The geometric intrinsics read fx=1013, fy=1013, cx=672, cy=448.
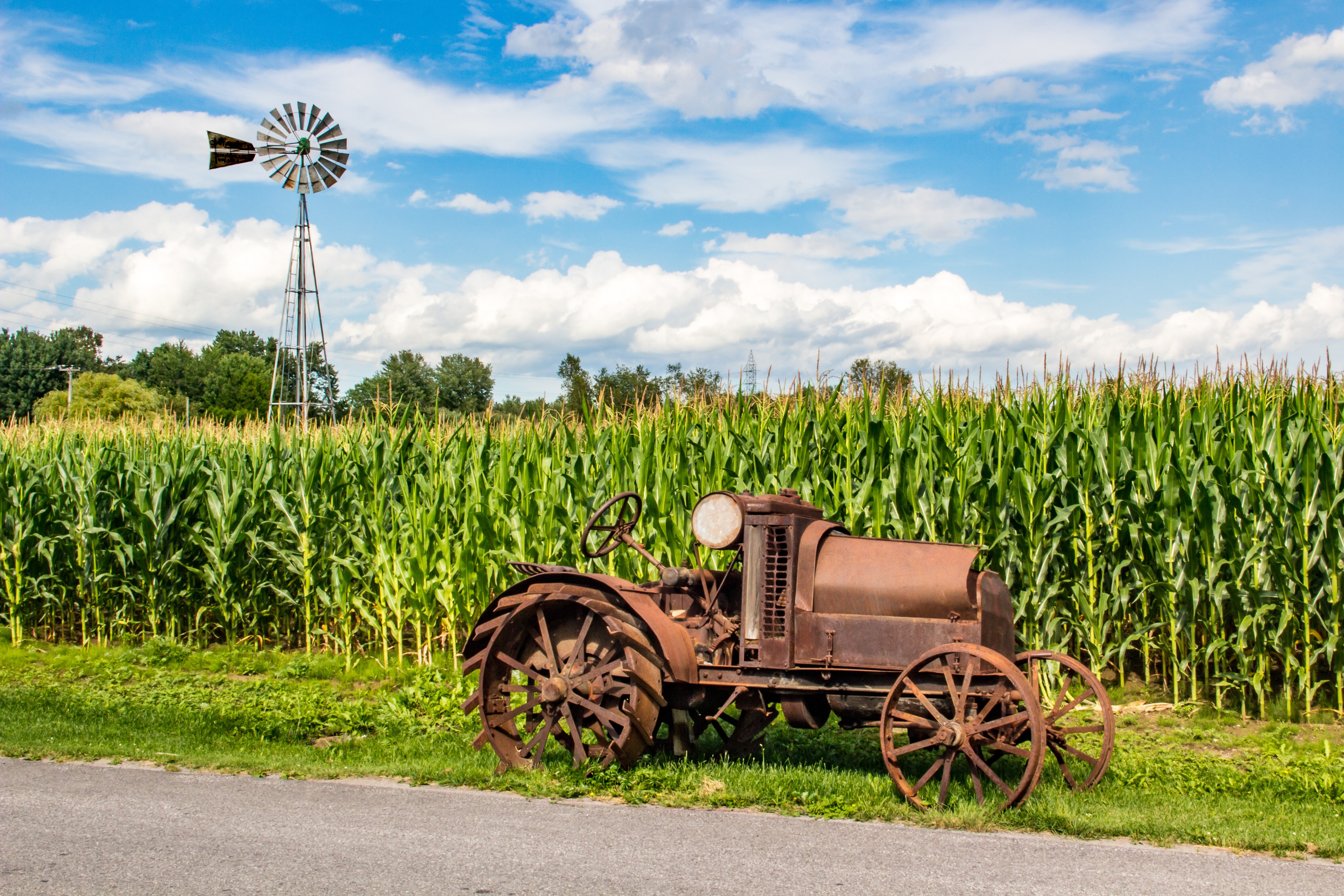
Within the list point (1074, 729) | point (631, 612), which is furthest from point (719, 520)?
point (1074, 729)

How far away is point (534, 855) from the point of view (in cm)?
476

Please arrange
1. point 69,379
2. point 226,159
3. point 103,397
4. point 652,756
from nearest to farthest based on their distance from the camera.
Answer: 1. point 652,756
2. point 226,159
3. point 103,397
4. point 69,379

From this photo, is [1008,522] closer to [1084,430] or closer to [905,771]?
[1084,430]

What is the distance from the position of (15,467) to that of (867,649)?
12410 mm

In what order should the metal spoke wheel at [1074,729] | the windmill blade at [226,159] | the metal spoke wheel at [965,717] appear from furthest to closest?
the windmill blade at [226,159] → the metal spoke wheel at [1074,729] → the metal spoke wheel at [965,717]

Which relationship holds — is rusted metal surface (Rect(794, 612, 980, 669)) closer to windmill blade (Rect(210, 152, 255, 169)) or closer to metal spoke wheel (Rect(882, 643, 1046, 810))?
metal spoke wheel (Rect(882, 643, 1046, 810))

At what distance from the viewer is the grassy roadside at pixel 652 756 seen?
5.49 meters

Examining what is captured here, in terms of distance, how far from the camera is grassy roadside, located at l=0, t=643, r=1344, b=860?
5492 mm

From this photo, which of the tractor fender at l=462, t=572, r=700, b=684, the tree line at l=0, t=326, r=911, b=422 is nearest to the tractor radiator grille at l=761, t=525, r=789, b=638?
the tractor fender at l=462, t=572, r=700, b=684

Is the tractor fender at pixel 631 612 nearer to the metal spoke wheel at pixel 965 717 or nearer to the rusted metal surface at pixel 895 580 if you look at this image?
the rusted metal surface at pixel 895 580

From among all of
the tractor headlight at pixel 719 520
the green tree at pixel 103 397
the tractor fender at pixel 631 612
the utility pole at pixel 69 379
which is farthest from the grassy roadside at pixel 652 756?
the green tree at pixel 103 397

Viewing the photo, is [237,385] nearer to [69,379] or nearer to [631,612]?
[69,379]

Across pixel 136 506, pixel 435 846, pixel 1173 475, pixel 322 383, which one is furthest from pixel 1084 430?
pixel 322 383

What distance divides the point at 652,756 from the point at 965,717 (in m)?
2.29
